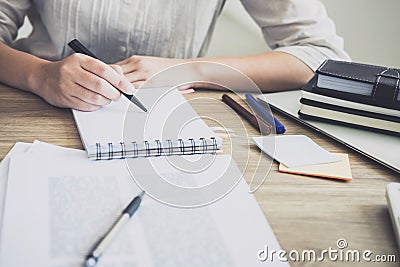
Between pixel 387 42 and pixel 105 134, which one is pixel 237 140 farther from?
pixel 387 42

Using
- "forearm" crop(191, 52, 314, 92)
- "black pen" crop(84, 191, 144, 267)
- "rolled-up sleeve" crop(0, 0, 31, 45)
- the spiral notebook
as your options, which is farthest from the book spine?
"rolled-up sleeve" crop(0, 0, 31, 45)

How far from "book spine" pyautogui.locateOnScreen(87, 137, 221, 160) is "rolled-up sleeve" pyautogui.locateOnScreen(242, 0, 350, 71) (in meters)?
0.41

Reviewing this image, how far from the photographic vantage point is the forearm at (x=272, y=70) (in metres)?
1.08

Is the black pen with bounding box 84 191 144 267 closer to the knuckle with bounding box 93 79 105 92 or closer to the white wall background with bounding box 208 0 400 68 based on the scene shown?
the knuckle with bounding box 93 79 105 92

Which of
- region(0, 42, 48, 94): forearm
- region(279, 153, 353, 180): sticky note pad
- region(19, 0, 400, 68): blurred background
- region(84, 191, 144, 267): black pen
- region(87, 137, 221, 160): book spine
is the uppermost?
region(84, 191, 144, 267): black pen

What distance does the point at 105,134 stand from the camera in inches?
31.0

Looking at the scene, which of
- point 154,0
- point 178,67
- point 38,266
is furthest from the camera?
point 154,0

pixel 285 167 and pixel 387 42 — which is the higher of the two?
pixel 285 167

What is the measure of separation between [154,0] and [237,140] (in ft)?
1.45

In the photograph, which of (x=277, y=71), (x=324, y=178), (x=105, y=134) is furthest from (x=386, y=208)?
(x=277, y=71)

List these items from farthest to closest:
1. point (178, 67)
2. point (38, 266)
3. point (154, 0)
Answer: point (154, 0), point (178, 67), point (38, 266)

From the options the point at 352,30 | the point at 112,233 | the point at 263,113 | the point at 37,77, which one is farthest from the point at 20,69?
the point at 352,30

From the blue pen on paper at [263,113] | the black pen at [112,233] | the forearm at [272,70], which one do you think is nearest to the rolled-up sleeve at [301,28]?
the forearm at [272,70]

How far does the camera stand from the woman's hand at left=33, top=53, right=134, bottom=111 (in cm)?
87
